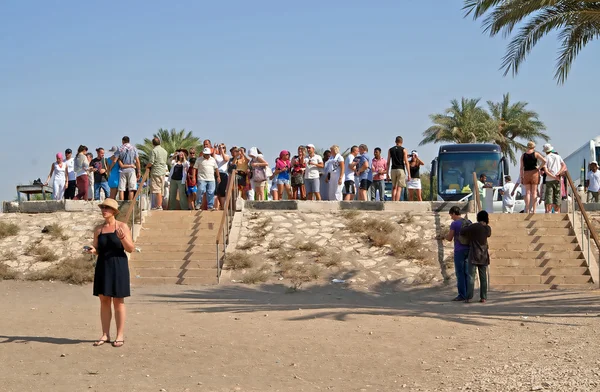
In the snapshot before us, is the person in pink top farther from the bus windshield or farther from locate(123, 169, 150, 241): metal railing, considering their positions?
the bus windshield

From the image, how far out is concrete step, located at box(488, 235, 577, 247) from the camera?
59.3 ft

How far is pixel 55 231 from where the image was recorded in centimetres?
1902

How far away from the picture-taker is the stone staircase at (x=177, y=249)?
16922 millimetres

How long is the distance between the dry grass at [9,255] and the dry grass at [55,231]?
3.25 feet

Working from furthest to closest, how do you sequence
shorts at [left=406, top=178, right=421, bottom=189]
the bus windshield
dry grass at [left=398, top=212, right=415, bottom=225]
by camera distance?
the bus windshield, shorts at [left=406, top=178, right=421, bottom=189], dry grass at [left=398, top=212, right=415, bottom=225]

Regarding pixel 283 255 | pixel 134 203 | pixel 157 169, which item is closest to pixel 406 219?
pixel 283 255

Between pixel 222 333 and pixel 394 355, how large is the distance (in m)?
2.39

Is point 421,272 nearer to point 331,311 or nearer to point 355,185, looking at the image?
point 331,311

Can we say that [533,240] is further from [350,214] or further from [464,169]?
[464,169]

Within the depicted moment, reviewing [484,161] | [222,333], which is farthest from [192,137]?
[222,333]

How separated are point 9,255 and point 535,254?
10.5 metres

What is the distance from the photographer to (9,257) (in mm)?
18047

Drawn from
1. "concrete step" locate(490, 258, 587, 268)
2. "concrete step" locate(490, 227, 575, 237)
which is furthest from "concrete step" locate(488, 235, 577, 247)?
"concrete step" locate(490, 258, 587, 268)

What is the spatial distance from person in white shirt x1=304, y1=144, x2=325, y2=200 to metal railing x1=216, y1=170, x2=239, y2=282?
74.4 inches
